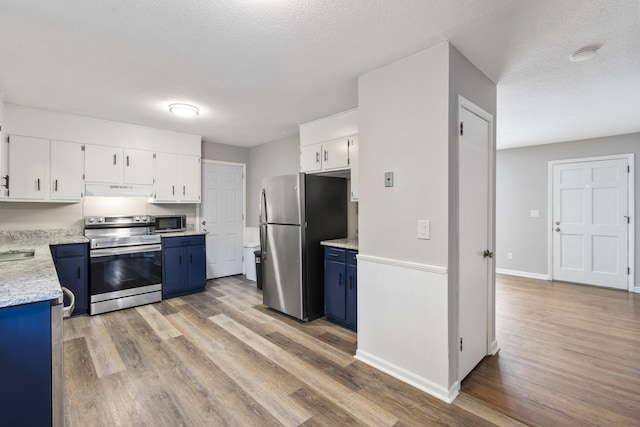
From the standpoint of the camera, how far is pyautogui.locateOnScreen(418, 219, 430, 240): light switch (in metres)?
2.11

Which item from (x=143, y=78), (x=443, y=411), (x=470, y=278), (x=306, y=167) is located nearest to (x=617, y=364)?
(x=470, y=278)

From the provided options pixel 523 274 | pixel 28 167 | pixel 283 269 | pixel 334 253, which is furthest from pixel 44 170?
pixel 523 274

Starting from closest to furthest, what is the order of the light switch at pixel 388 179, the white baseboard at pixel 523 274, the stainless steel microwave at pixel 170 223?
the light switch at pixel 388 179, the stainless steel microwave at pixel 170 223, the white baseboard at pixel 523 274

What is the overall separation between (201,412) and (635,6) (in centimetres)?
353

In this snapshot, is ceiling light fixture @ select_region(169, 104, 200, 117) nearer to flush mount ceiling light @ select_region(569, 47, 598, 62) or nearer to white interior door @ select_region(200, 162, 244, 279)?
white interior door @ select_region(200, 162, 244, 279)

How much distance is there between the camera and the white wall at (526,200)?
5.09 metres

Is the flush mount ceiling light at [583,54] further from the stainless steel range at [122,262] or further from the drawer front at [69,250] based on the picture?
the drawer front at [69,250]

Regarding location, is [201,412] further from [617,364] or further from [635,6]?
[635,6]

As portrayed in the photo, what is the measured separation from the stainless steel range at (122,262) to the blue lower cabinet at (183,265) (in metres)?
0.09

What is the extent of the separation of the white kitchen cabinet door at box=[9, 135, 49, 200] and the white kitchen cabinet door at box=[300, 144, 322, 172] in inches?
120

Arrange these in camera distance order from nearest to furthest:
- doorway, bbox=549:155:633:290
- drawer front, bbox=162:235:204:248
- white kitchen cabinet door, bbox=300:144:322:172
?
white kitchen cabinet door, bbox=300:144:322:172, drawer front, bbox=162:235:204:248, doorway, bbox=549:155:633:290

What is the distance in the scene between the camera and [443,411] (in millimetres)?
1897

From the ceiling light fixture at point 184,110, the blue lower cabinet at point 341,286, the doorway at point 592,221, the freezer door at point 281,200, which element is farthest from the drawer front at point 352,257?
the doorway at point 592,221

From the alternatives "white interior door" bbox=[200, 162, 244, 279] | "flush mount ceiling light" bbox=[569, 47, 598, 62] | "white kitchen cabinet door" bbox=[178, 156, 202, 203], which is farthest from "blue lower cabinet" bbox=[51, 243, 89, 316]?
"flush mount ceiling light" bbox=[569, 47, 598, 62]
